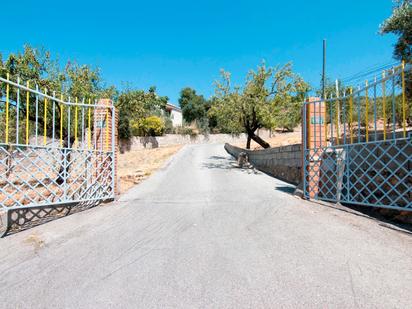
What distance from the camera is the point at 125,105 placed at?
15.6 m

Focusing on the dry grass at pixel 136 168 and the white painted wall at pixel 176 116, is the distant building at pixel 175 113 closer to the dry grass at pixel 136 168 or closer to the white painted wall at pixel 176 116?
the white painted wall at pixel 176 116

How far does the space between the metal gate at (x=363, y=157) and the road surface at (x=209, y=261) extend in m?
0.72

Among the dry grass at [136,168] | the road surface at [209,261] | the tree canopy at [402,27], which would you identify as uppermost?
the tree canopy at [402,27]

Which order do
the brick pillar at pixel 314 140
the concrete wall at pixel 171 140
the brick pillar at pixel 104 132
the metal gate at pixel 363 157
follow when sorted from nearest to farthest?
the metal gate at pixel 363 157 < the brick pillar at pixel 314 140 < the brick pillar at pixel 104 132 < the concrete wall at pixel 171 140

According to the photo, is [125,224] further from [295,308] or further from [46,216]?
[295,308]

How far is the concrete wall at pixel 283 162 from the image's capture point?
10.1 m

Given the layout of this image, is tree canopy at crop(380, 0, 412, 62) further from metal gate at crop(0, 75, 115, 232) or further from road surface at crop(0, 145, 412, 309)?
metal gate at crop(0, 75, 115, 232)

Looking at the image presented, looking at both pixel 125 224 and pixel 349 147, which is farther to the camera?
pixel 349 147

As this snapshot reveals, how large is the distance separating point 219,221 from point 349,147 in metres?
3.36

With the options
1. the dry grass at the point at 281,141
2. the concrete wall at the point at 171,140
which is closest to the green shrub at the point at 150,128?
the concrete wall at the point at 171,140

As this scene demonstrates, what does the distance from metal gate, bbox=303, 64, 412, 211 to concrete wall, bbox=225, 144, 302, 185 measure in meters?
3.09

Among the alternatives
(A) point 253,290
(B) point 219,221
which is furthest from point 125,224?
(A) point 253,290

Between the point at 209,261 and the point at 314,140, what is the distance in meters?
4.76

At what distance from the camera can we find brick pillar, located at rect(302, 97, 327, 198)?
21.9 ft
